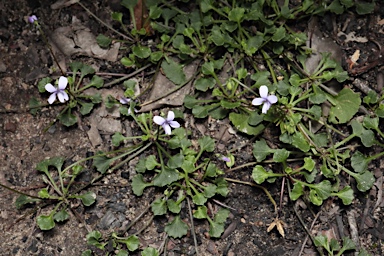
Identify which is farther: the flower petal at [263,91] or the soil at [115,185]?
the soil at [115,185]

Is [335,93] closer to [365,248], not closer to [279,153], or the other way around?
[279,153]

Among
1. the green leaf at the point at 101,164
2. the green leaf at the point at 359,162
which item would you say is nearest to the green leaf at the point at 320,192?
the green leaf at the point at 359,162

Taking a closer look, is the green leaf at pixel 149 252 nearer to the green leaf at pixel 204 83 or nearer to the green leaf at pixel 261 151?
the green leaf at pixel 261 151

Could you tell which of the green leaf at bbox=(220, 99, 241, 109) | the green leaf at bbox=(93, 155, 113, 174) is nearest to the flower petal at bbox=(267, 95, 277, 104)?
the green leaf at bbox=(220, 99, 241, 109)

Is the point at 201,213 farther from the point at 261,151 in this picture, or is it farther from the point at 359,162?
the point at 359,162

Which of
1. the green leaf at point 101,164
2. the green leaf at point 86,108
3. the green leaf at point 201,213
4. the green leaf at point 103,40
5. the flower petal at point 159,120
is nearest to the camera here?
the flower petal at point 159,120

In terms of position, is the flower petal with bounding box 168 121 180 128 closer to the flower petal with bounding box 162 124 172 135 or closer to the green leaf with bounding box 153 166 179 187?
the flower petal with bounding box 162 124 172 135

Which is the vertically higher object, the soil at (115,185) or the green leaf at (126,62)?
the green leaf at (126,62)
